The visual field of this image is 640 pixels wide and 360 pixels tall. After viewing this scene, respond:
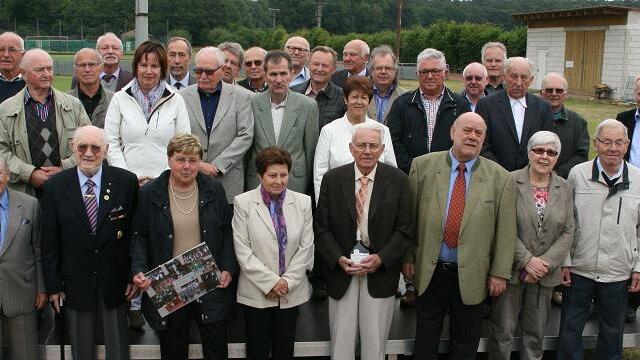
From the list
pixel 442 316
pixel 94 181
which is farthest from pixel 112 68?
pixel 442 316

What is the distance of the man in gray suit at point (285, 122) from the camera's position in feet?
18.4

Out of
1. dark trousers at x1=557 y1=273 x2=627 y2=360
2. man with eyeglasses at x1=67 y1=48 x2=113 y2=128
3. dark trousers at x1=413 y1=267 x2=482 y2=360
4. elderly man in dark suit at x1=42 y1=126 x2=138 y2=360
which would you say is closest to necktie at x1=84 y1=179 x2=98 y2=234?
elderly man in dark suit at x1=42 y1=126 x2=138 y2=360

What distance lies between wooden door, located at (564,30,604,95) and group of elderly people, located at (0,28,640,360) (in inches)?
1191

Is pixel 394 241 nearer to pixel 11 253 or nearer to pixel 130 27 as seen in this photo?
pixel 11 253

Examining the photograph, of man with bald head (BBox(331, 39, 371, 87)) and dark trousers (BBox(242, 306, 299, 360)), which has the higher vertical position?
man with bald head (BBox(331, 39, 371, 87))

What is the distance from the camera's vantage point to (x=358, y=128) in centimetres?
466

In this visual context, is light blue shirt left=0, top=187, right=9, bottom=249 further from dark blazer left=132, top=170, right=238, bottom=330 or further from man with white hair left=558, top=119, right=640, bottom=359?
man with white hair left=558, top=119, right=640, bottom=359

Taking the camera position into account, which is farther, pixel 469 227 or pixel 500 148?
pixel 500 148

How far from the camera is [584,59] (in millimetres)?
33094

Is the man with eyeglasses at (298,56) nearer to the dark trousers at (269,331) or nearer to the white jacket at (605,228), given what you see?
the dark trousers at (269,331)

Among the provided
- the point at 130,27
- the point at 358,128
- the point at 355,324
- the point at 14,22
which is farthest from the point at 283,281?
the point at 14,22

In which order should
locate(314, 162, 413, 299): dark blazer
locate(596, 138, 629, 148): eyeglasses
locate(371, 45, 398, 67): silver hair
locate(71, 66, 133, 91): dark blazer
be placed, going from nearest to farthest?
locate(314, 162, 413, 299): dark blazer → locate(596, 138, 629, 148): eyeglasses → locate(371, 45, 398, 67): silver hair → locate(71, 66, 133, 91): dark blazer

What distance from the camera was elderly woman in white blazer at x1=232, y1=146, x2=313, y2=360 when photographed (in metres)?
4.57

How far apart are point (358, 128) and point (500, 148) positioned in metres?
1.78
